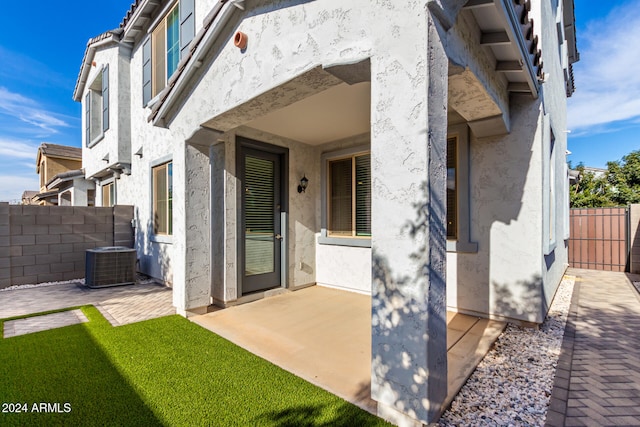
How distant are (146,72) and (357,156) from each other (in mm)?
6656

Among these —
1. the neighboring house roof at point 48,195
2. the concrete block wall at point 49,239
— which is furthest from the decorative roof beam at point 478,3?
the neighboring house roof at point 48,195

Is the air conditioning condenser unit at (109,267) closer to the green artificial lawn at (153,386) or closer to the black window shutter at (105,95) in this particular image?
the green artificial lawn at (153,386)

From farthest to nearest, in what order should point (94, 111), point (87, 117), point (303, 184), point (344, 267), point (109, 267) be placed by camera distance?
point (87, 117), point (94, 111), point (109, 267), point (303, 184), point (344, 267)

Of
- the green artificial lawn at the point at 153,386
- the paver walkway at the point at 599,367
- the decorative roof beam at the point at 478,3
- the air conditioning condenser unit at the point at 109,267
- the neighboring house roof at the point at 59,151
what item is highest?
the neighboring house roof at the point at 59,151

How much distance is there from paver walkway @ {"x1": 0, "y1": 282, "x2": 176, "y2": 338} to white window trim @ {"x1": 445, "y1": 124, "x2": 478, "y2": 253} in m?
5.26

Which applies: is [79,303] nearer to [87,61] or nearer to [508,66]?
[508,66]

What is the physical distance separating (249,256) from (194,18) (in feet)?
17.9

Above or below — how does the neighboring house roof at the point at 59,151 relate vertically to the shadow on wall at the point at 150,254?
above

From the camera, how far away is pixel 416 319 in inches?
89.4

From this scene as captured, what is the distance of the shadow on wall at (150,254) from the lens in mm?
7557

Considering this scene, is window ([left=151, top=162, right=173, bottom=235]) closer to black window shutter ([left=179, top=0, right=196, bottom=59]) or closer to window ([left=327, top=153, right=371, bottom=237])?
black window shutter ([left=179, top=0, right=196, bottom=59])

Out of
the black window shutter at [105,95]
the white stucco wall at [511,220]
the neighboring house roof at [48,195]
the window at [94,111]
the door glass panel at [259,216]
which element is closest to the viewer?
the white stucco wall at [511,220]

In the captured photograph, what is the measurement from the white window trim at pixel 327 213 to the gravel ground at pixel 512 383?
309 centimetres

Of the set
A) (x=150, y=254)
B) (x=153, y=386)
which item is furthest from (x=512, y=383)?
(x=150, y=254)
